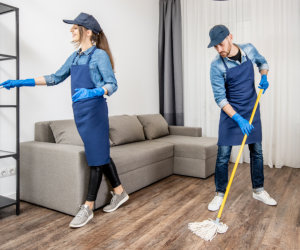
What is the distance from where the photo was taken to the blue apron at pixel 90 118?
1.76 meters

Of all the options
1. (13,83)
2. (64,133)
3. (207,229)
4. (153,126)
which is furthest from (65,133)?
(207,229)

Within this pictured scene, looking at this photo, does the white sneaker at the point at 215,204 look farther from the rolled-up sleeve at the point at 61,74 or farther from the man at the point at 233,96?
the rolled-up sleeve at the point at 61,74

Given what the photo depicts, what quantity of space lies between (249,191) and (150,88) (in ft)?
6.94

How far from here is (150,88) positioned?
3.98 meters

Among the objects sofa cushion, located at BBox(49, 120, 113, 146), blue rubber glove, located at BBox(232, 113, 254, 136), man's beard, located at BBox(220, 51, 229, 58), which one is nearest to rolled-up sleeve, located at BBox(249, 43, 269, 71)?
man's beard, located at BBox(220, 51, 229, 58)

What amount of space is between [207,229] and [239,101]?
0.94 m

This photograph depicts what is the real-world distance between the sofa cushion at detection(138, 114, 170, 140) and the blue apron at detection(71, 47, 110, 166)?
4.67ft

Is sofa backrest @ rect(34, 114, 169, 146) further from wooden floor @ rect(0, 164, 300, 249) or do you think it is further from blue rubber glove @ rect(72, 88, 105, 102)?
blue rubber glove @ rect(72, 88, 105, 102)

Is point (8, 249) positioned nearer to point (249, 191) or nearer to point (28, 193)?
point (28, 193)

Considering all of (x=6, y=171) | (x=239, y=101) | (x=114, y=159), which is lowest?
(x=6, y=171)

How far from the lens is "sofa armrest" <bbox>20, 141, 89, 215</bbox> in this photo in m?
1.87

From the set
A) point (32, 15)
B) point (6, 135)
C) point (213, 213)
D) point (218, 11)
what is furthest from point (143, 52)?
point (213, 213)

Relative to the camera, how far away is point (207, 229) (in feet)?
5.28

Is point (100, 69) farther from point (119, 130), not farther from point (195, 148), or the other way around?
point (195, 148)
